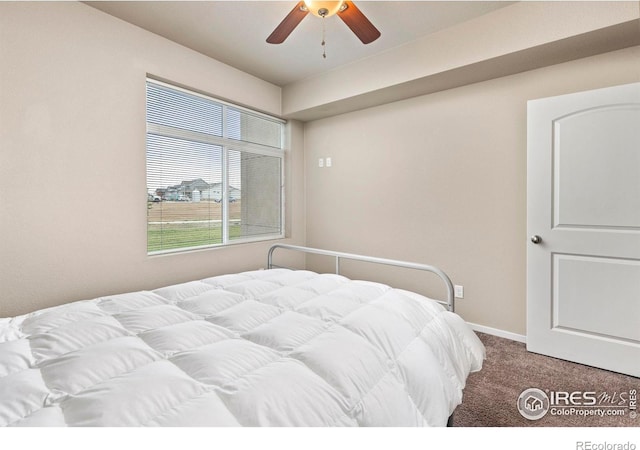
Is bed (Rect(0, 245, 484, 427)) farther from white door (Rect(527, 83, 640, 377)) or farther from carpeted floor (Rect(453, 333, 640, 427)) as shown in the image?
white door (Rect(527, 83, 640, 377))

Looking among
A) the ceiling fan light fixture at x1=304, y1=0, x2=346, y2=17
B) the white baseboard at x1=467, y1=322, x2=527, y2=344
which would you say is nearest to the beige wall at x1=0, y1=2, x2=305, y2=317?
the ceiling fan light fixture at x1=304, y1=0, x2=346, y2=17

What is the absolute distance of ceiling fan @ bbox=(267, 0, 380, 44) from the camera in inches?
68.1

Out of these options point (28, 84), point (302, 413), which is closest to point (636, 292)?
point (302, 413)

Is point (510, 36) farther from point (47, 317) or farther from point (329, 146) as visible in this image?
point (47, 317)

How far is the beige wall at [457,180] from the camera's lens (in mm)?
2543

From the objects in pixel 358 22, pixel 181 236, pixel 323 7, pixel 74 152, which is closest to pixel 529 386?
pixel 358 22

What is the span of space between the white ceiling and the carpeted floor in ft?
8.25

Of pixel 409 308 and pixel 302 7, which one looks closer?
pixel 409 308

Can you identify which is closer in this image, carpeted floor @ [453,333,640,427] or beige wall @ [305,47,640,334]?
carpeted floor @ [453,333,640,427]

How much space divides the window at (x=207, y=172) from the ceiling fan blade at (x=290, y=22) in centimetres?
128

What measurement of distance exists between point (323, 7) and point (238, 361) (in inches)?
71.4
